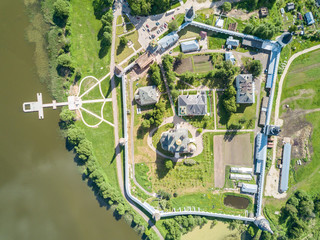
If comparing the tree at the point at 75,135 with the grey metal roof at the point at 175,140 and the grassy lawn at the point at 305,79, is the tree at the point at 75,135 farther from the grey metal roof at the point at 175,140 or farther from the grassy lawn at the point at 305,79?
the grassy lawn at the point at 305,79

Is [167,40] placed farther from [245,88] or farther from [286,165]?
[286,165]

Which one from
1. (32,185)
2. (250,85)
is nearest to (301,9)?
(250,85)

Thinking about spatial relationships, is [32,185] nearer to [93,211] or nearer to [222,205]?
[93,211]

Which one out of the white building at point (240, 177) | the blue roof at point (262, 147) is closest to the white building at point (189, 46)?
the blue roof at point (262, 147)

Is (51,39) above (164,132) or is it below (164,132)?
above

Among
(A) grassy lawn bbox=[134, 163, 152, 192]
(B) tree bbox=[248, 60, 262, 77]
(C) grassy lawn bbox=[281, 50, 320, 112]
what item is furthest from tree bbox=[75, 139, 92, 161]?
(C) grassy lawn bbox=[281, 50, 320, 112]
